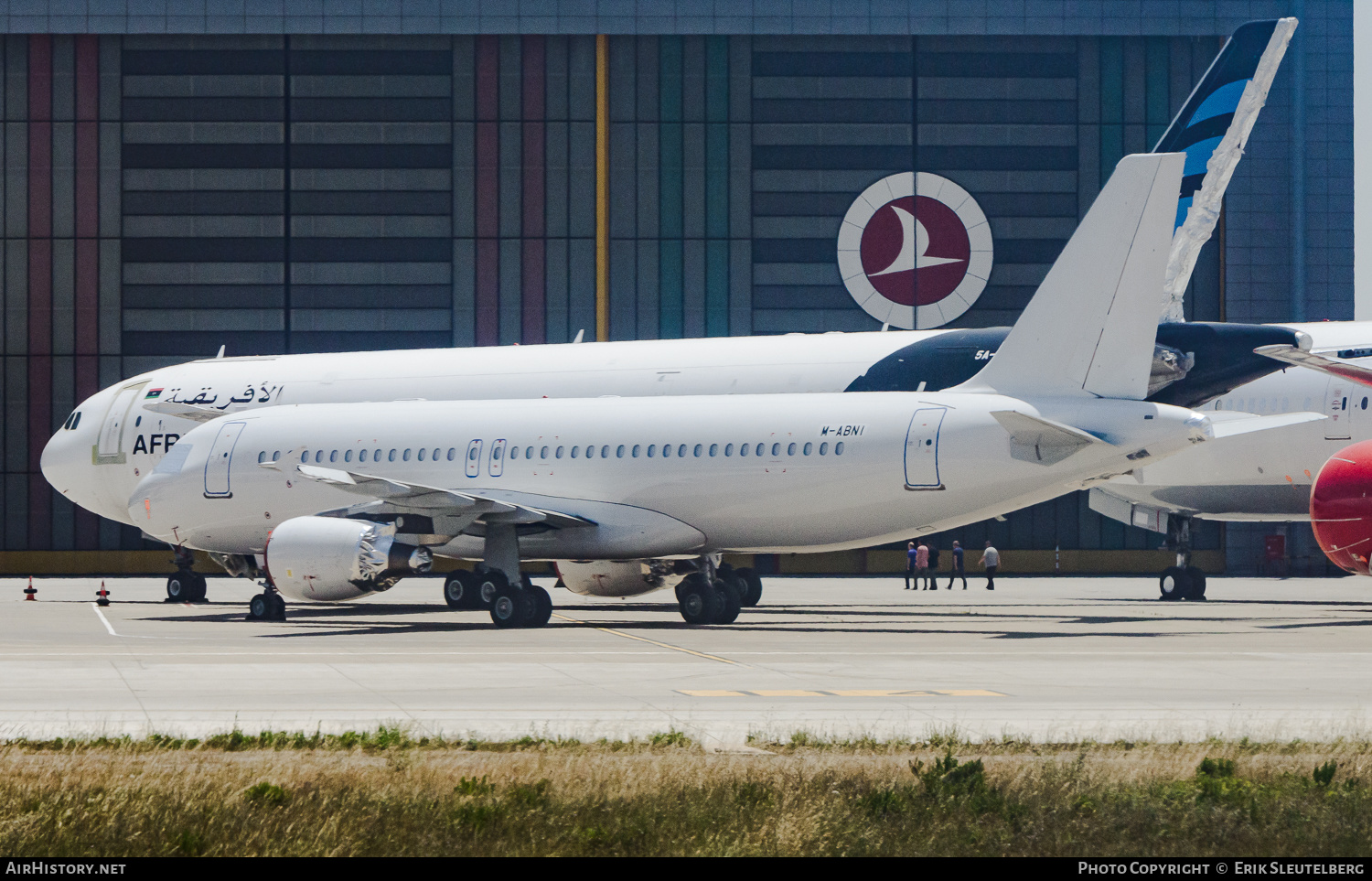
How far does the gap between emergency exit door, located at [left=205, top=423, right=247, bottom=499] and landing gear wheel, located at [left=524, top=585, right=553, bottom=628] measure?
23.3 ft

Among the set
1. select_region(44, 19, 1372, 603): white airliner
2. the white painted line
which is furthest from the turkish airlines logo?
the white painted line

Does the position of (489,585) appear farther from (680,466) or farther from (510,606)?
(680,466)

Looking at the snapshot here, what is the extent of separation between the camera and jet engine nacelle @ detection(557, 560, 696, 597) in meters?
28.3

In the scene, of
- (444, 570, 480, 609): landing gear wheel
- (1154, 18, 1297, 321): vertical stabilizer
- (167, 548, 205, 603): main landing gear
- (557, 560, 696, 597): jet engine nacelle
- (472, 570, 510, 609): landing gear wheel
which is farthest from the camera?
(1154, 18, 1297, 321): vertical stabilizer

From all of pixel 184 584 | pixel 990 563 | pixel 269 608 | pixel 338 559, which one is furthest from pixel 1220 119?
pixel 184 584

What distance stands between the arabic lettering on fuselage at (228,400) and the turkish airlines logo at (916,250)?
26390 millimetres

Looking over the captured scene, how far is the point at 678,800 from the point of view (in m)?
8.83

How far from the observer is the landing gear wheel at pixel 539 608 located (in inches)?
1000

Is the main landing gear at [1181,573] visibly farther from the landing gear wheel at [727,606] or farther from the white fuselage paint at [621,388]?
the landing gear wheel at [727,606]

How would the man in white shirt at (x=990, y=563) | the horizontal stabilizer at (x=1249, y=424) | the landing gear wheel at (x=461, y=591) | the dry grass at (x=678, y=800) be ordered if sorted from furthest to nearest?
1. the man in white shirt at (x=990, y=563)
2. the horizontal stabilizer at (x=1249, y=424)
3. the landing gear wheel at (x=461, y=591)
4. the dry grass at (x=678, y=800)

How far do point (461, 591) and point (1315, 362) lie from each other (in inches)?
573

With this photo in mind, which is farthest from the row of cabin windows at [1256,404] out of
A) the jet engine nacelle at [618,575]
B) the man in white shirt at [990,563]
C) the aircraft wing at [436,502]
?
the aircraft wing at [436,502]

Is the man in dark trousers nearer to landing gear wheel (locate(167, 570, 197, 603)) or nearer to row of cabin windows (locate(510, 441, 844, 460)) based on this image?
row of cabin windows (locate(510, 441, 844, 460))

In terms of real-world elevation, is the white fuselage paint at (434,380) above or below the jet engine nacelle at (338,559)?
above
